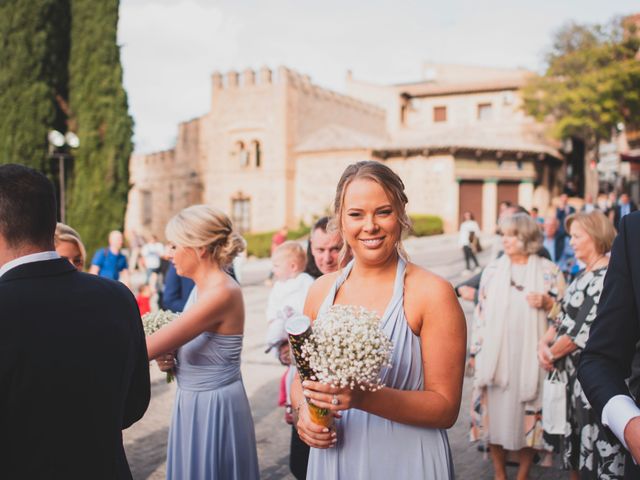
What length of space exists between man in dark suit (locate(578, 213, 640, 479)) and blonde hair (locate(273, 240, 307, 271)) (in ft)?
9.82

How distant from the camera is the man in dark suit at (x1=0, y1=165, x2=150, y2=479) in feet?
5.83

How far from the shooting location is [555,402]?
4449 mm

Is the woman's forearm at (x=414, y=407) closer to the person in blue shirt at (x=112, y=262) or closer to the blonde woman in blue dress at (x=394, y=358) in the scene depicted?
the blonde woman in blue dress at (x=394, y=358)

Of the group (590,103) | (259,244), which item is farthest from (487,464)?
(590,103)

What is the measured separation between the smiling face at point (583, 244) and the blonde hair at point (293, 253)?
6.89ft

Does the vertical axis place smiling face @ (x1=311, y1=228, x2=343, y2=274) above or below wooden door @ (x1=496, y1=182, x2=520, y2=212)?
below

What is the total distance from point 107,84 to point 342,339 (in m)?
22.1

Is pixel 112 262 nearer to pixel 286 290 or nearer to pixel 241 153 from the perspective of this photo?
pixel 286 290

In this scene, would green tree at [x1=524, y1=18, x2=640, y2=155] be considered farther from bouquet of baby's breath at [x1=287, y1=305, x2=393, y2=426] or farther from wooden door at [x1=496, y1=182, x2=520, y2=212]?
bouquet of baby's breath at [x1=287, y1=305, x2=393, y2=426]

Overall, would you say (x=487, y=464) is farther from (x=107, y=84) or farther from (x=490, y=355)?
(x=107, y=84)

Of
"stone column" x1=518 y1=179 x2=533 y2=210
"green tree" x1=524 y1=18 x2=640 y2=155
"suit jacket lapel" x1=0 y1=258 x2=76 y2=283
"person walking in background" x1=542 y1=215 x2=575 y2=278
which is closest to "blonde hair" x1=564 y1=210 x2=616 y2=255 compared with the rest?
"suit jacket lapel" x1=0 y1=258 x2=76 y2=283

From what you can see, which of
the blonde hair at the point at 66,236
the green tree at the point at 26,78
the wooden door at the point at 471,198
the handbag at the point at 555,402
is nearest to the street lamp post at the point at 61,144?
the green tree at the point at 26,78

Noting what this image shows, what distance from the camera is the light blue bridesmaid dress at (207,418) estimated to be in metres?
3.23

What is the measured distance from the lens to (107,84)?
2147 centimetres
